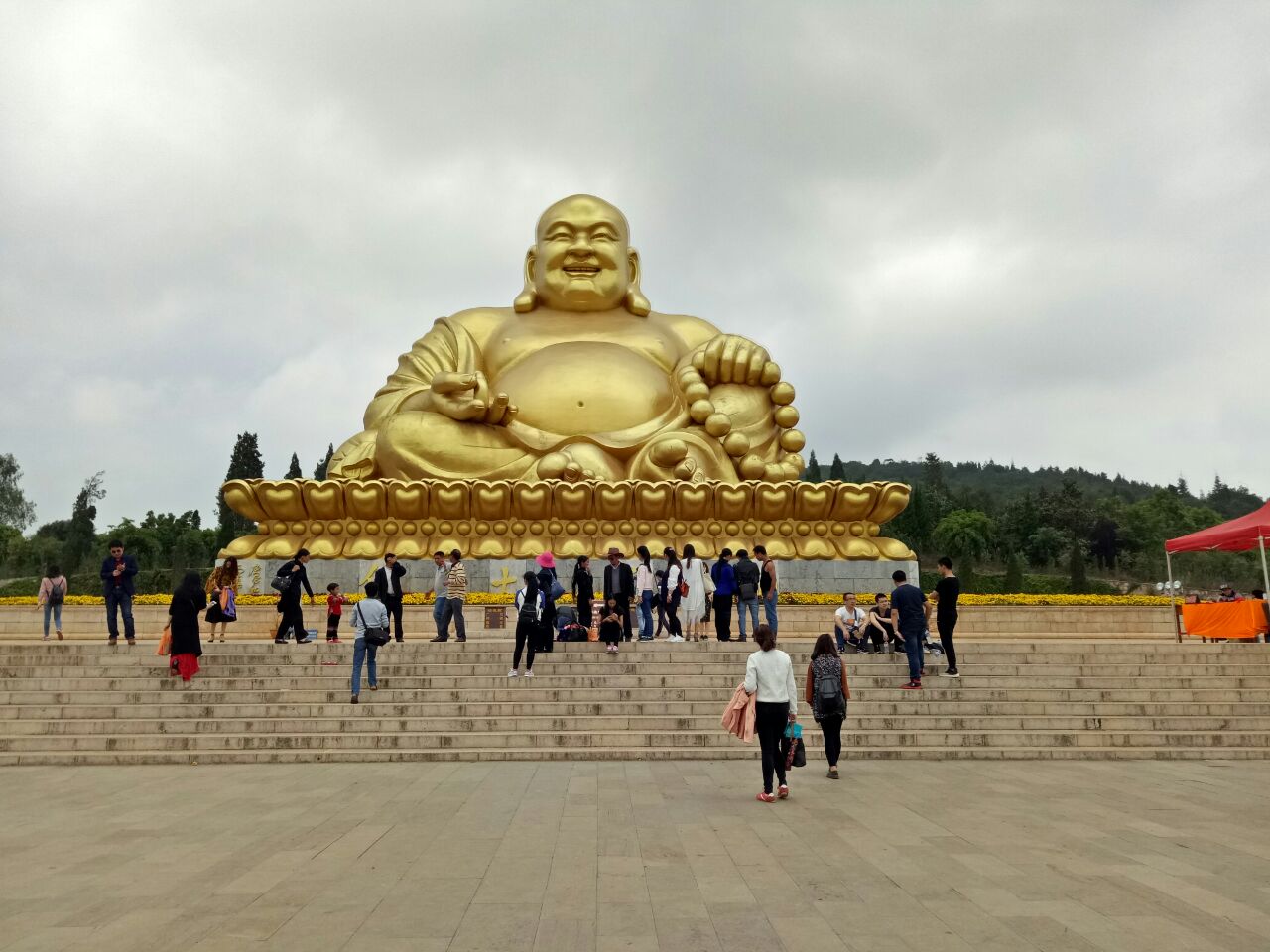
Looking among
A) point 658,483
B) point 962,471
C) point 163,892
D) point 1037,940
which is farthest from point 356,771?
point 962,471

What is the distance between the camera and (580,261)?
59.7 ft

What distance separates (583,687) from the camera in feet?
28.1

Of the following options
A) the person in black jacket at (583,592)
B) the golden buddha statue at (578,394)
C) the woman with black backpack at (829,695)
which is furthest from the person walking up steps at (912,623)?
the golden buddha statue at (578,394)

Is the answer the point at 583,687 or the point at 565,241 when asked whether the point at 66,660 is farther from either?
the point at 565,241

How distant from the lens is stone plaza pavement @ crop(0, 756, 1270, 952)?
3.26 m

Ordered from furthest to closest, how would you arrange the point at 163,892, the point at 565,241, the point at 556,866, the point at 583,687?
the point at 565,241
the point at 583,687
the point at 556,866
the point at 163,892

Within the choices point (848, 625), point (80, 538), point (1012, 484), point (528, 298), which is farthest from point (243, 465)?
point (1012, 484)

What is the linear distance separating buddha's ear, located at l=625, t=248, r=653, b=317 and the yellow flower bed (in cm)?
A: 676

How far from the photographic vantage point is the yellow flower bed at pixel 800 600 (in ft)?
45.3

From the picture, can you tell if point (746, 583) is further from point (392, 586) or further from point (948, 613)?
point (392, 586)

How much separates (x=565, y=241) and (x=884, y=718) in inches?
503

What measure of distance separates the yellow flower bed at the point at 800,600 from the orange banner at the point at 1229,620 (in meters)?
3.08

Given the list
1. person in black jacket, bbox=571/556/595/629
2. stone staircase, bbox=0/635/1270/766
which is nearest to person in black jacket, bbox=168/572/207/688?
stone staircase, bbox=0/635/1270/766

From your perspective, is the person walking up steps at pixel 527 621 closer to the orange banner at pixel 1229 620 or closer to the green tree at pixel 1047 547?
the orange banner at pixel 1229 620
